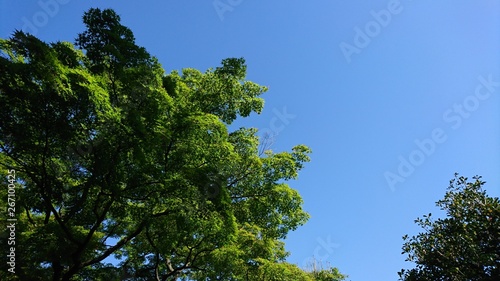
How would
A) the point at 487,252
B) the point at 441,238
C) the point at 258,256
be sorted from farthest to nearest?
the point at 258,256 < the point at 441,238 < the point at 487,252

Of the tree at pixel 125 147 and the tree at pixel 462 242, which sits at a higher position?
the tree at pixel 125 147

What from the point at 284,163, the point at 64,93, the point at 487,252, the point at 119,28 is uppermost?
the point at 119,28

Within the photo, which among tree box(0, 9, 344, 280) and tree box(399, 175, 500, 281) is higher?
tree box(0, 9, 344, 280)

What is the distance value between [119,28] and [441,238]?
10930 millimetres

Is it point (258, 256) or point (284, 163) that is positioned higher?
point (284, 163)

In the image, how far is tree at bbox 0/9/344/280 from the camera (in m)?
7.31

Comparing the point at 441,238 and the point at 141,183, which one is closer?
the point at 141,183

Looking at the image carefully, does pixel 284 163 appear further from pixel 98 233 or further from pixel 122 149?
pixel 98 233

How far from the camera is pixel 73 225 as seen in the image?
11.5 meters

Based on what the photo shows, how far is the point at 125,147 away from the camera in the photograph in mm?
7918

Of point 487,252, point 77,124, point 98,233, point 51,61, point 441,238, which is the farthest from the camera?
point 98,233

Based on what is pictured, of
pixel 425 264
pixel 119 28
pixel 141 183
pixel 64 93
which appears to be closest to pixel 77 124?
pixel 64 93

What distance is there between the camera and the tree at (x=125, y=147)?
731cm

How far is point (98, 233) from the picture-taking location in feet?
43.4
